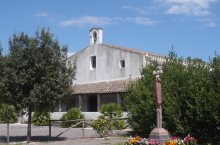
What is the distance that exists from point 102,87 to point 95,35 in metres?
6.86

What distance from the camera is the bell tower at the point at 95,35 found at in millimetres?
40441

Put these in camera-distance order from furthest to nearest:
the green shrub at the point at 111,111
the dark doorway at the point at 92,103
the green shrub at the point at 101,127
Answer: the dark doorway at the point at 92,103, the green shrub at the point at 111,111, the green shrub at the point at 101,127

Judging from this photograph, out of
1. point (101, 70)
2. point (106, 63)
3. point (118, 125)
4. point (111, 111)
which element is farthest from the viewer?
point (101, 70)

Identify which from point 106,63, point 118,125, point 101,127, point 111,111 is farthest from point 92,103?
point 101,127

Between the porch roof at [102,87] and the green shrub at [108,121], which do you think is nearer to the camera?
the green shrub at [108,121]

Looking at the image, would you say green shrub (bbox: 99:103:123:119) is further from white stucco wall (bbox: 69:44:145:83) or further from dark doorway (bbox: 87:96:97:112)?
dark doorway (bbox: 87:96:97:112)

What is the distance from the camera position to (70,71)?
68.3 ft

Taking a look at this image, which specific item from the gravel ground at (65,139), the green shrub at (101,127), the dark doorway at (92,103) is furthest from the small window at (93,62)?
the green shrub at (101,127)

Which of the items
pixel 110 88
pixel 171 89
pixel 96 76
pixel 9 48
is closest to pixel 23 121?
pixel 96 76

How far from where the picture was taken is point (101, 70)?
3994 centimetres

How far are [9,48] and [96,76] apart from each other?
Result: 20313mm

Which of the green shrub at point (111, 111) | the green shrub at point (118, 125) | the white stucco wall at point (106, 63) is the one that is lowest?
the green shrub at point (118, 125)

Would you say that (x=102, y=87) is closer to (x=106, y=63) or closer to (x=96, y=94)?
(x=96, y=94)

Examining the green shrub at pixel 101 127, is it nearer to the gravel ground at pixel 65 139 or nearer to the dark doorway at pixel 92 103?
the gravel ground at pixel 65 139
